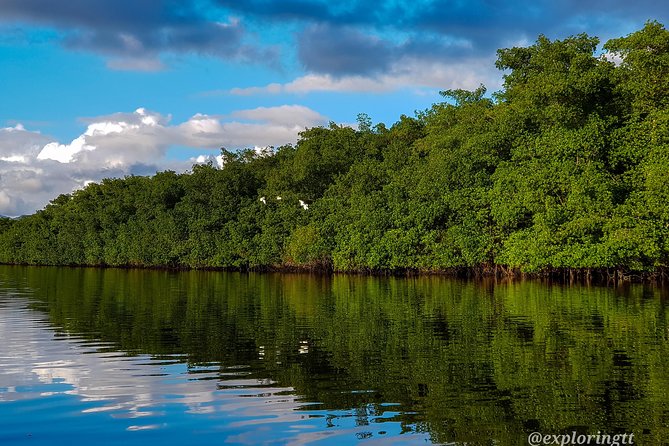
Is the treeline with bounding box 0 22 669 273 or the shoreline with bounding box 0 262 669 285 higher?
the treeline with bounding box 0 22 669 273

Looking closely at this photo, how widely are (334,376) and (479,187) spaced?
38305 mm


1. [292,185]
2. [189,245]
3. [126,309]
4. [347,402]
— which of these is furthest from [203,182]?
[347,402]

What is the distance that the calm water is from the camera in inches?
343

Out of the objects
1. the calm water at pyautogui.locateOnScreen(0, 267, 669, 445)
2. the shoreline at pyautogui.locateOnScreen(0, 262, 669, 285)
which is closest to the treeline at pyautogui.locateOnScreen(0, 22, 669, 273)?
the shoreline at pyautogui.locateOnScreen(0, 262, 669, 285)

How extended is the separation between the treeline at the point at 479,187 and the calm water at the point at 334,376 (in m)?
16.3

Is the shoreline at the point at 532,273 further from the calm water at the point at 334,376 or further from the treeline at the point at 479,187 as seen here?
the calm water at the point at 334,376

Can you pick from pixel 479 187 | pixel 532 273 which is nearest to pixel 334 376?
pixel 532 273

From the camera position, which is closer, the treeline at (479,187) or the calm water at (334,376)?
the calm water at (334,376)

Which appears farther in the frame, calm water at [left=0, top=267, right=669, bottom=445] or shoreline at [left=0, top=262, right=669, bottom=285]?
shoreline at [left=0, top=262, right=669, bottom=285]

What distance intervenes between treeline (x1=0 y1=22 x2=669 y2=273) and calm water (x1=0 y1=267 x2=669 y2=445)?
16.3 meters

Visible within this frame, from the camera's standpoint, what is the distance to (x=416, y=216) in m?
52.0

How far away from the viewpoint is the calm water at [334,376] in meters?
8.70

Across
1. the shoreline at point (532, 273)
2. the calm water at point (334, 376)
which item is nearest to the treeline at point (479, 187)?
the shoreline at point (532, 273)

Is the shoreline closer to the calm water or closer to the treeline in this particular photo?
the treeline
